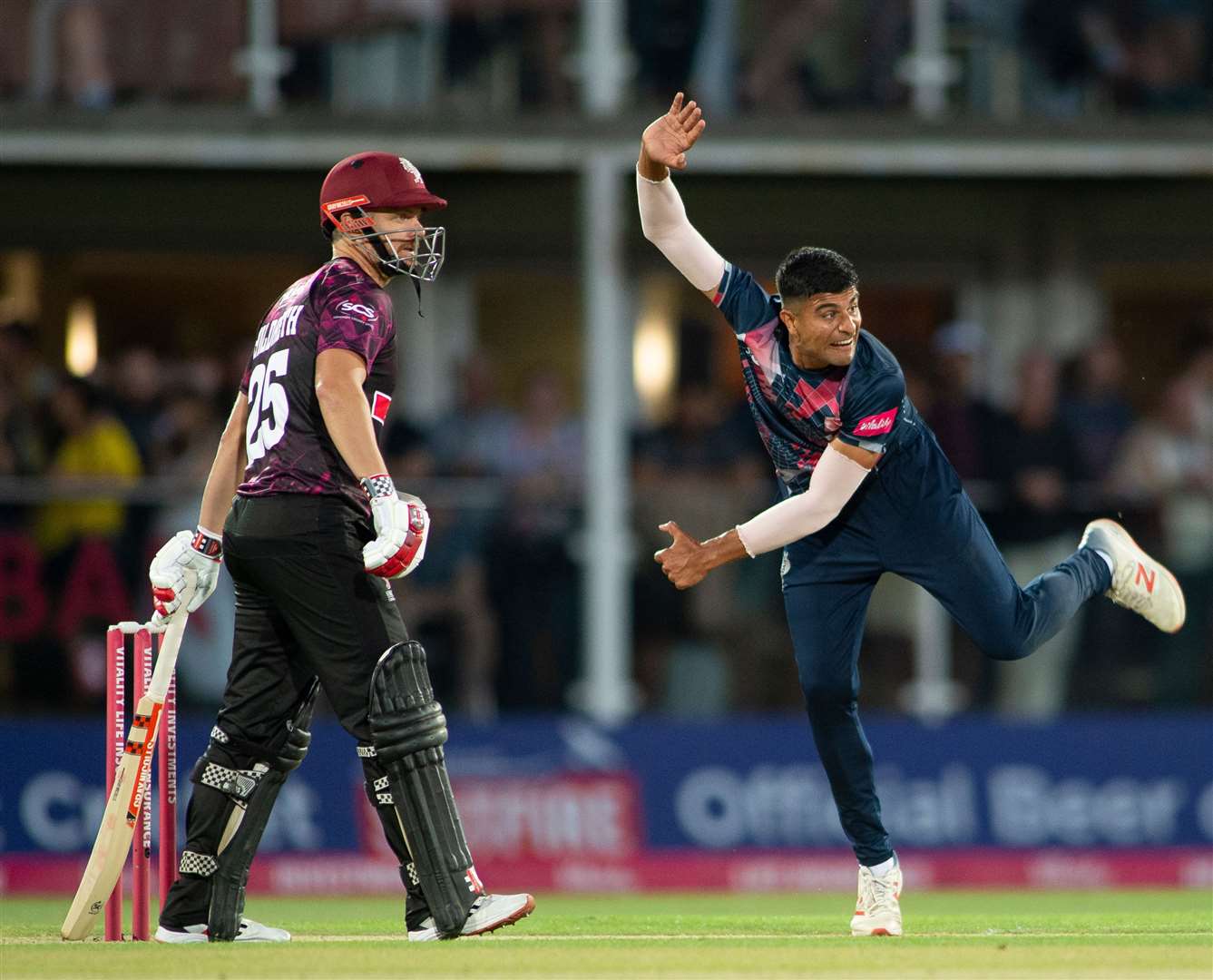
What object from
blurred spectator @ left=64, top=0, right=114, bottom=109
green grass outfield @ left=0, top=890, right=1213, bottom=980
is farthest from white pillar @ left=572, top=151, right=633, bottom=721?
green grass outfield @ left=0, top=890, right=1213, bottom=980

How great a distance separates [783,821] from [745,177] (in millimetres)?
4203

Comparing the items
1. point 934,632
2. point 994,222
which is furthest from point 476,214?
point 934,632

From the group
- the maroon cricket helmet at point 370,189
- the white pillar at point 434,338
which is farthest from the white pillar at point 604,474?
the maroon cricket helmet at point 370,189

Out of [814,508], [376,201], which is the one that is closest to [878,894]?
[814,508]

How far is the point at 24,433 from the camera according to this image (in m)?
11.8

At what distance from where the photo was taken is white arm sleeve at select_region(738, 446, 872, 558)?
19.4 ft

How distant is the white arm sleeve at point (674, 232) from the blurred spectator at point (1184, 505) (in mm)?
6440

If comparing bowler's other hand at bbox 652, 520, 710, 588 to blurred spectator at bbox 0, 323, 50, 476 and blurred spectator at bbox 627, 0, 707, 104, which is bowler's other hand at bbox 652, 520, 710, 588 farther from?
blurred spectator at bbox 627, 0, 707, 104

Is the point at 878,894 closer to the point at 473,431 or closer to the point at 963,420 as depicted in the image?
the point at 963,420

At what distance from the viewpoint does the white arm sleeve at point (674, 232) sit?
20.4ft

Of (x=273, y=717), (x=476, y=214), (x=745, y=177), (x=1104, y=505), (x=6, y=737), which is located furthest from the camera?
A: (x=476, y=214)

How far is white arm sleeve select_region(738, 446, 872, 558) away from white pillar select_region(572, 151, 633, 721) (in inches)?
228

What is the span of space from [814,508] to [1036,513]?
20.7 feet

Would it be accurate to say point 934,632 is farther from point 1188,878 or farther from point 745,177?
point 745,177
